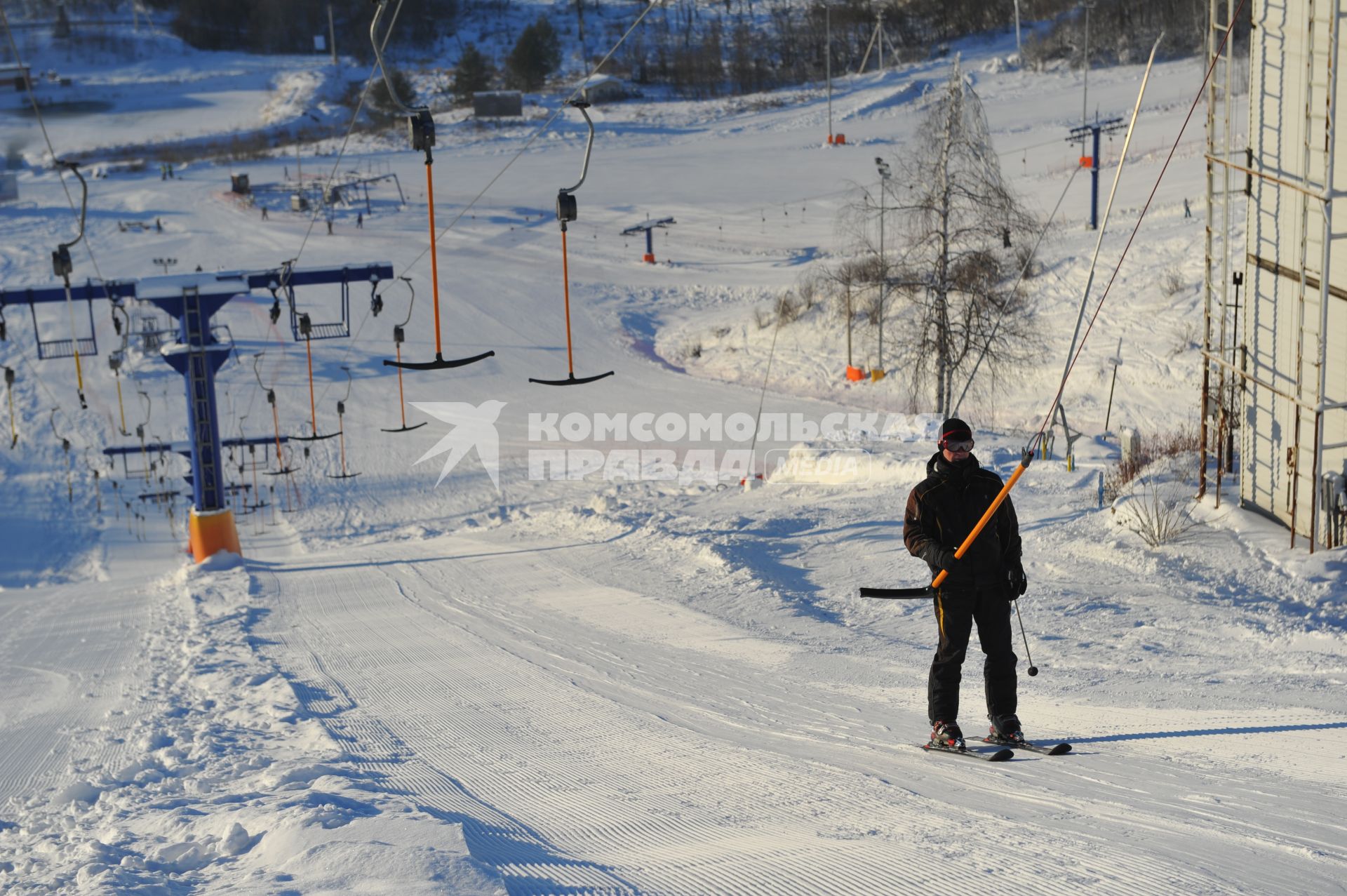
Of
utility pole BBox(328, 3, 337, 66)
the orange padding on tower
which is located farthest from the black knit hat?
utility pole BBox(328, 3, 337, 66)

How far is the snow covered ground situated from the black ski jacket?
0.99 metres

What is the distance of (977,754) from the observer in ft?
21.0

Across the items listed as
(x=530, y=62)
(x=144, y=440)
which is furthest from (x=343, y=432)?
(x=530, y=62)

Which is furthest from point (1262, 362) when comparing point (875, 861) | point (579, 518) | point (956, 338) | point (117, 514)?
point (117, 514)

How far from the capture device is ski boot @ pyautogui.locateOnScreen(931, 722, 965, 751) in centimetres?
646

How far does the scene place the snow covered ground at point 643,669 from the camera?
517 cm

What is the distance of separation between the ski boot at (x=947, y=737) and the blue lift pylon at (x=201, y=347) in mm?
11488

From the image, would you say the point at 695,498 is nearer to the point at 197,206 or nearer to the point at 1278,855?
the point at 1278,855

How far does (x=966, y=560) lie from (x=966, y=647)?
1.53 ft

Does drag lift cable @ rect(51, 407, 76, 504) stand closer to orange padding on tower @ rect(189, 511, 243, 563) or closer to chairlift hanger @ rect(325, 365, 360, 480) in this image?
chairlift hanger @ rect(325, 365, 360, 480)

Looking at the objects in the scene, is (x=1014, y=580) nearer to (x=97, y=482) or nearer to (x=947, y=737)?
(x=947, y=737)

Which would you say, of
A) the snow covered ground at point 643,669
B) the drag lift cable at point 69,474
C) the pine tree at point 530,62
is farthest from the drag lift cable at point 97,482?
the pine tree at point 530,62

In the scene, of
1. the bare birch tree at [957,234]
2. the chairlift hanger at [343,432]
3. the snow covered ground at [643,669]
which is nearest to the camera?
the snow covered ground at [643,669]

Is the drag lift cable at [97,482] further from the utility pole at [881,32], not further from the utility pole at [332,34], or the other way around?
the utility pole at [332,34]
